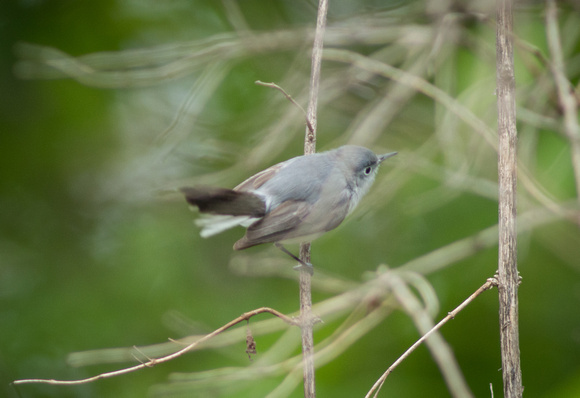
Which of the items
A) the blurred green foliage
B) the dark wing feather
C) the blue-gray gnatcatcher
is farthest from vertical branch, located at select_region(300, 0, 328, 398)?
the blurred green foliage

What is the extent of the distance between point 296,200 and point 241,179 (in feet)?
2.64

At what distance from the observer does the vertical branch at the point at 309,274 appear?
105 cm

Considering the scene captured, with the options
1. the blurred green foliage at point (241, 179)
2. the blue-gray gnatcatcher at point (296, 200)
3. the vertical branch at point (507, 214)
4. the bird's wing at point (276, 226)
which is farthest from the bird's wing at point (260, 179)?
the vertical branch at point (507, 214)

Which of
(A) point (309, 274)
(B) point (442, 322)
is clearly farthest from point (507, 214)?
(A) point (309, 274)

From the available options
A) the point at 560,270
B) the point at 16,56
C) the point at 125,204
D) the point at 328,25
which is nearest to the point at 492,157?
the point at 560,270

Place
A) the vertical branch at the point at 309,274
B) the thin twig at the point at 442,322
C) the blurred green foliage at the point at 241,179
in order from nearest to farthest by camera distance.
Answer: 1. the thin twig at the point at 442,322
2. the vertical branch at the point at 309,274
3. the blurred green foliage at the point at 241,179

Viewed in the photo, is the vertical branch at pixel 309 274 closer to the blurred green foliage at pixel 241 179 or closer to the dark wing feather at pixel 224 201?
the dark wing feather at pixel 224 201

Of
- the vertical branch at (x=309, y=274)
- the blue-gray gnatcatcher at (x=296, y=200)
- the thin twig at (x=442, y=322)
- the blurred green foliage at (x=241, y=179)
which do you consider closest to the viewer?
the thin twig at (x=442, y=322)

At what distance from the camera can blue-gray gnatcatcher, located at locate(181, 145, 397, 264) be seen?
133cm

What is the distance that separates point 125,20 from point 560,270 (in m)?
2.20

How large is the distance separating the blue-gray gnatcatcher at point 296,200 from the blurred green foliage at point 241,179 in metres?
0.23

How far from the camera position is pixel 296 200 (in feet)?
4.73

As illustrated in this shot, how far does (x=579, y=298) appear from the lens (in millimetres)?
1856

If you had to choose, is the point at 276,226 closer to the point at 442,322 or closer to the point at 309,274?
the point at 309,274
